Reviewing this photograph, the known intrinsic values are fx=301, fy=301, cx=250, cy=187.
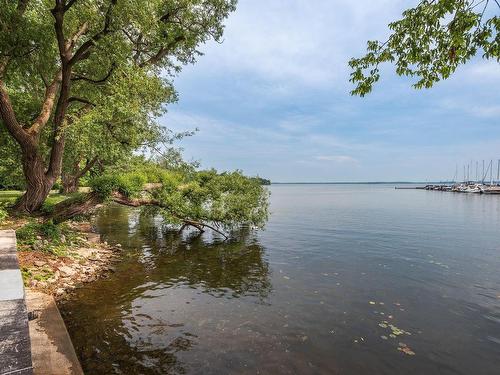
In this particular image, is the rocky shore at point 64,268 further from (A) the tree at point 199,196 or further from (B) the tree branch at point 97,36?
(B) the tree branch at point 97,36

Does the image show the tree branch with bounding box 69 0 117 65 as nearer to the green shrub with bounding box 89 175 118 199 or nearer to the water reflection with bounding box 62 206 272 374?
the green shrub with bounding box 89 175 118 199

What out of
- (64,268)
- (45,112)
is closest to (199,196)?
(45,112)

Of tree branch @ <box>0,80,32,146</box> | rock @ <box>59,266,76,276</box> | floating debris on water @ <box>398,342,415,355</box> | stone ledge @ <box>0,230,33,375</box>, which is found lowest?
floating debris on water @ <box>398,342,415,355</box>

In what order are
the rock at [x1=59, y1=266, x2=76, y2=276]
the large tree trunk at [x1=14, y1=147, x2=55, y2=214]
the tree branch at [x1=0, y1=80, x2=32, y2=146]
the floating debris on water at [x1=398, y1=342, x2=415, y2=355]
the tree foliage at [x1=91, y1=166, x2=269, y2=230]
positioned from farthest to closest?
the tree foliage at [x1=91, y1=166, x2=269, y2=230]
the large tree trunk at [x1=14, y1=147, x2=55, y2=214]
the tree branch at [x1=0, y1=80, x2=32, y2=146]
the rock at [x1=59, y1=266, x2=76, y2=276]
the floating debris on water at [x1=398, y1=342, x2=415, y2=355]

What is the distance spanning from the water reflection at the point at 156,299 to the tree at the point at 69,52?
25.7 feet

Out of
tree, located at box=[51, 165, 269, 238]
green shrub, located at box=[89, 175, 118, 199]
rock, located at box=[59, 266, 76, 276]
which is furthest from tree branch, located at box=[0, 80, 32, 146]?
rock, located at box=[59, 266, 76, 276]

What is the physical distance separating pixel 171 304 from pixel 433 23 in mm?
12550

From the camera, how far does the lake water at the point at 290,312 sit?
8641 millimetres

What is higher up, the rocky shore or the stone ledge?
the stone ledge

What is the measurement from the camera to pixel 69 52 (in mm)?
16938

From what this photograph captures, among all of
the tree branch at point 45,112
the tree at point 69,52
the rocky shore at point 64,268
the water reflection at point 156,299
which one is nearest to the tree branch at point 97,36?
the tree at point 69,52

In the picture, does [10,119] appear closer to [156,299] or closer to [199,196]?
[156,299]

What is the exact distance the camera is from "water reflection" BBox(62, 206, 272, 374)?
28.6 ft

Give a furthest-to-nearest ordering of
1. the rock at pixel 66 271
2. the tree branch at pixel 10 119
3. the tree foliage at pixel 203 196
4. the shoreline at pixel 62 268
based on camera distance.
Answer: the tree foliage at pixel 203 196, the tree branch at pixel 10 119, the rock at pixel 66 271, the shoreline at pixel 62 268
